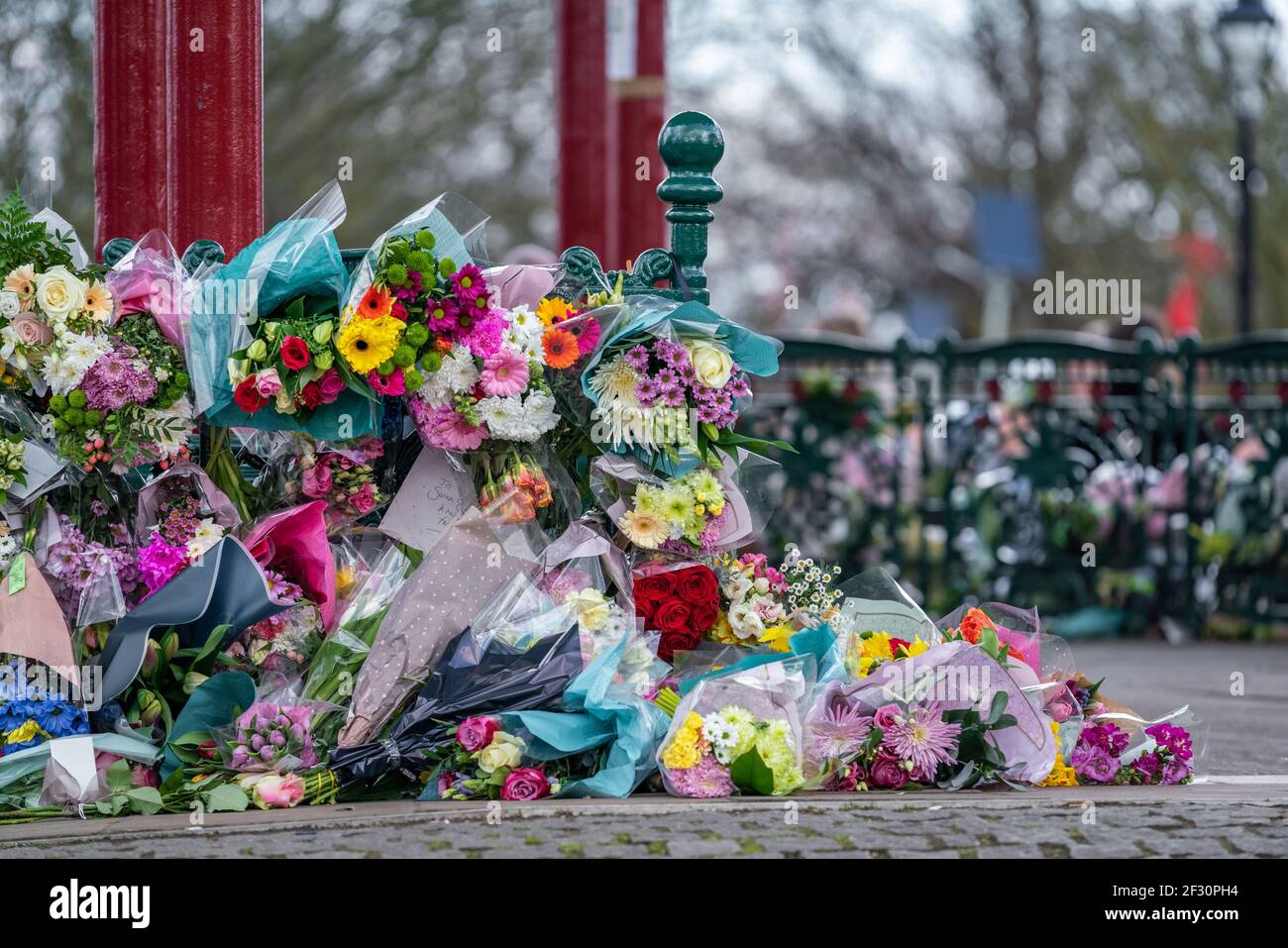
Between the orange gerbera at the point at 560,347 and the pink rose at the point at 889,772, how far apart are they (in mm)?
1371

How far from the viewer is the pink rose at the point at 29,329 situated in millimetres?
4832

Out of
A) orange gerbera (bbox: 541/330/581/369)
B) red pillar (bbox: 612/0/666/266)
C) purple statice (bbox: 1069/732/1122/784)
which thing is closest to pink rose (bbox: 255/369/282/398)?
orange gerbera (bbox: 541/330/581/369)

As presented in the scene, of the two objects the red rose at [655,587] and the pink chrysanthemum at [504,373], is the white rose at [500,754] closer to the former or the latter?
the red rose at [655,587]

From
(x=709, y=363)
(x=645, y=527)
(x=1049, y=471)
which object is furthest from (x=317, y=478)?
(x=1049, y=471)

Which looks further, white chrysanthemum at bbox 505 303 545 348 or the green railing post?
the green railing post

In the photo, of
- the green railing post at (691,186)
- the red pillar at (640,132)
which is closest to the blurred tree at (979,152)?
the red pillar at (640,132)

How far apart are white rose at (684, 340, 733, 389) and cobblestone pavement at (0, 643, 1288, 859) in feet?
4.09

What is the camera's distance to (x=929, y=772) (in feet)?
15.4

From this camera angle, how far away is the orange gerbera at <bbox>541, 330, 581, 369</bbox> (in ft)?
16.7

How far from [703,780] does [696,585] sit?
0.76 m

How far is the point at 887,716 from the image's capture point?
4.74 meters

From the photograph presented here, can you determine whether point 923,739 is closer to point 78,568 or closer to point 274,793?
point 274,793

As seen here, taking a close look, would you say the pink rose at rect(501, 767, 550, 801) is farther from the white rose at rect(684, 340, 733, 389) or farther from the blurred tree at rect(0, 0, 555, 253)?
the blurred tree at rect(0, 0, 555, 253)

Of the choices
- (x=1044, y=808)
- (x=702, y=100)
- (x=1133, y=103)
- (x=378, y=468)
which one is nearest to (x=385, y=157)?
(x=702, y=100)
